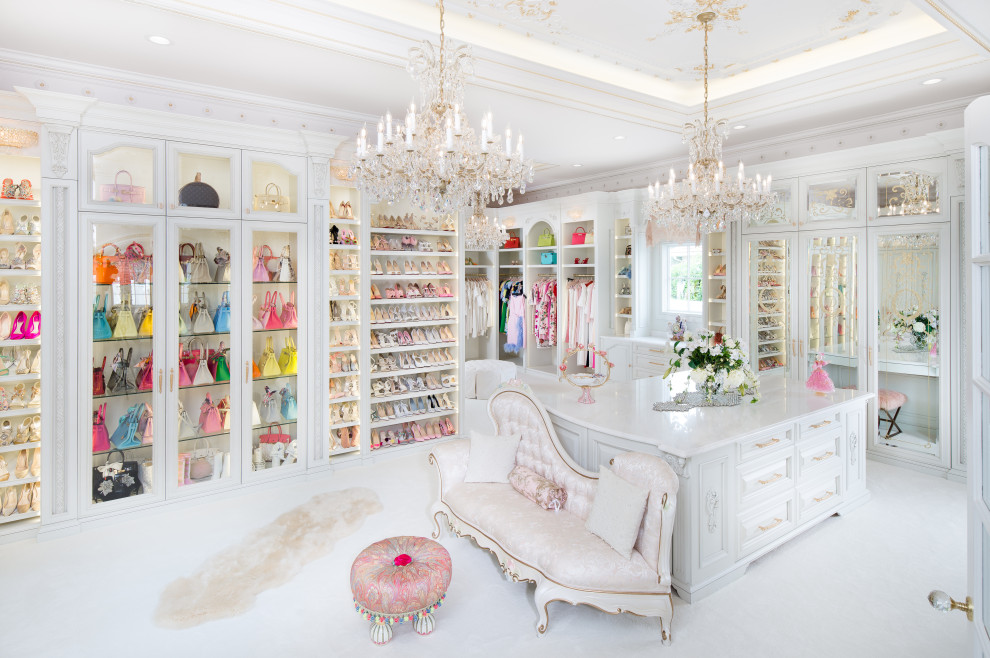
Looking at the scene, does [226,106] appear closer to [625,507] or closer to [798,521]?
[625,507]

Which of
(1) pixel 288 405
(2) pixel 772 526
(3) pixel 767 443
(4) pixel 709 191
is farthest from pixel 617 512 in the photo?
(1) pixel 288 405

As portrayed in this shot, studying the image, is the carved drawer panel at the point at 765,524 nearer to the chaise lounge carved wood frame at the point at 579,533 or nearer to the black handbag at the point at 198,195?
the chaise lounge carved wood frame at the point at 579,533

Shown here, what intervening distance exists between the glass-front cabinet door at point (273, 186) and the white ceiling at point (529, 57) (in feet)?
1.25

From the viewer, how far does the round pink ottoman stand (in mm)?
2307

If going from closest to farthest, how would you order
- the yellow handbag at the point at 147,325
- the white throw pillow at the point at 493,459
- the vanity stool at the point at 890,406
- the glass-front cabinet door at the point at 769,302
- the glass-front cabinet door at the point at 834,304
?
the white throw pillow at the point at 493,459 < the yellow handbag at the point at 147,325 < the vanity stool at the point at 890,406 < the glass-front cabinet door at the point at 834,304 < the glass-front cabinet door at the point at 769,302

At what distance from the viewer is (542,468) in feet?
10.2

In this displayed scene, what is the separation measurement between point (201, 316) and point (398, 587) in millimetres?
2652

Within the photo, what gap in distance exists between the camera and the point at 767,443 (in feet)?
9.83

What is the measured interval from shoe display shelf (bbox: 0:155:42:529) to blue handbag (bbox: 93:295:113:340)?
11.8 inches

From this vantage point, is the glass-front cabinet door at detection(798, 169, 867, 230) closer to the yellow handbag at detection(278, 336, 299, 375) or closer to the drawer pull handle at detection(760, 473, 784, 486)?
the drawer pull handle at detection(760, 473, 784, 486)

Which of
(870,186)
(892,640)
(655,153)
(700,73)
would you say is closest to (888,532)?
(892,640)

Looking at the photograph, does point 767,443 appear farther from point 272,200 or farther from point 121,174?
point 121,174

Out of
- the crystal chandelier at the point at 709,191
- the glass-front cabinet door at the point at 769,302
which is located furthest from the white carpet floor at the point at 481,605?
the crystal chandelier at the point at 709,191

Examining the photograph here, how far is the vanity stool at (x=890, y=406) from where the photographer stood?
4.55m
